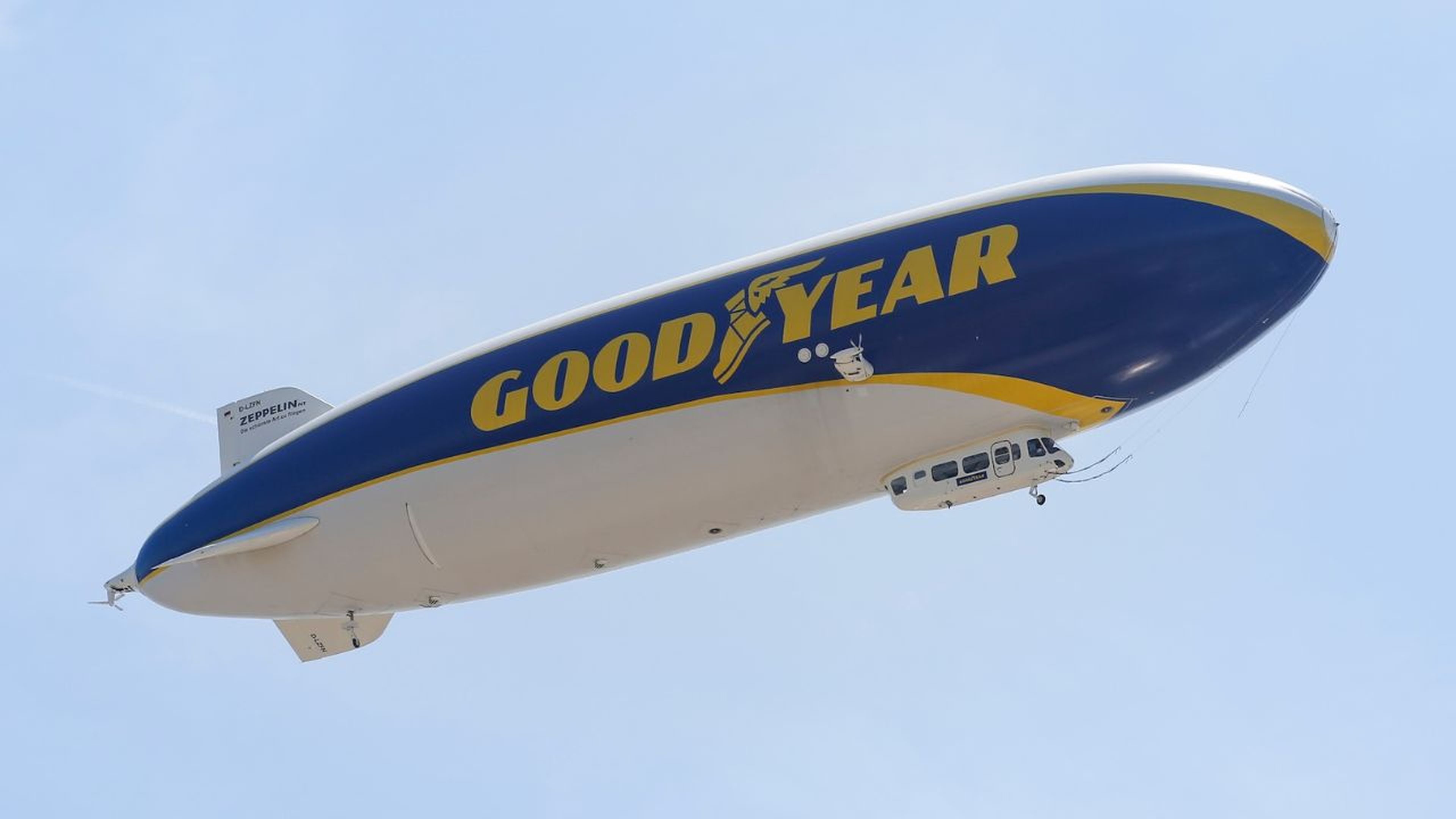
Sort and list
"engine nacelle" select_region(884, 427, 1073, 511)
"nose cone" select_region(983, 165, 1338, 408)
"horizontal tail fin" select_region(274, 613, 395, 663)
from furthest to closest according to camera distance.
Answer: "horizontal tail fin" select_region(274, 613, 395, 663), "engine nacelle" select_region(884, 427, 1073, 511), "nose cone" select_region(983, 165, 1338, 408)

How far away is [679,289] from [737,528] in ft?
13.5

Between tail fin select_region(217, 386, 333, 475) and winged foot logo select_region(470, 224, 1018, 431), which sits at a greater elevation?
tail fin select_region(217, 386, 333, 475)

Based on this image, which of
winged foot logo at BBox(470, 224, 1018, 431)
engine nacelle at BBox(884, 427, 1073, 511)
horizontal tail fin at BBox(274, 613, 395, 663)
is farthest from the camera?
horizontal tail fin at BBox(274, 613, 395, 663)

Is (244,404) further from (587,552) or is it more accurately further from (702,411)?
(702,411)

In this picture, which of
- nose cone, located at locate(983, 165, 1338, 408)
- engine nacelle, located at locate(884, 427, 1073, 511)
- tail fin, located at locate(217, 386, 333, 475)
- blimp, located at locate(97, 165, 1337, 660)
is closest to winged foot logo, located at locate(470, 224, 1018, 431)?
blimp, located at locate(97, 165, 1337, 660)

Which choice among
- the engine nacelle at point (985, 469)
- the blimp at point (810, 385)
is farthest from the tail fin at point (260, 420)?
the engine nacelle at point (985, 469)

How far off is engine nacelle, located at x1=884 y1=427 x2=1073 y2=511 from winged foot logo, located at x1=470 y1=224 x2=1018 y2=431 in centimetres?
252

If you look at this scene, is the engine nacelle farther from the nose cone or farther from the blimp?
the nose cone

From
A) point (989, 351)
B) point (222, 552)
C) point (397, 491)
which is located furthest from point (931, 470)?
point (222, 552)

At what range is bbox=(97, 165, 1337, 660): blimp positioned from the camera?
27.0 meters

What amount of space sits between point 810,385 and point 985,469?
10.1ft

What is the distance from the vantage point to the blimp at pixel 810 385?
26953 mm

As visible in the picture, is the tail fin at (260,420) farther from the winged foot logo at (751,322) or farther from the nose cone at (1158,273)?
the nose cone at (1158,273)

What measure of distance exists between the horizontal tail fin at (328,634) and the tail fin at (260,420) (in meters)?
3.34
